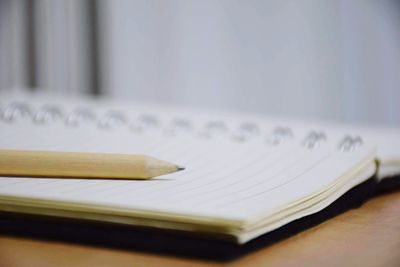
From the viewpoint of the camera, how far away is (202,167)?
1.69 ft

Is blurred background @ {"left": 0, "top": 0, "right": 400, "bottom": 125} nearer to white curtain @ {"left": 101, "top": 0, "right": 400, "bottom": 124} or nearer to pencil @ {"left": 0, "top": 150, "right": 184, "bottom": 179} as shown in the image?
white curtain @ {"left": 101, "top": 0, "right": 400, "bottom": 124}

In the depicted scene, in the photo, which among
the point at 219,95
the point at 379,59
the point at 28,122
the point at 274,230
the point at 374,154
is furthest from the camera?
the point at 219,95

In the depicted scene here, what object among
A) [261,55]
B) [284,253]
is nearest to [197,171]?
[284,253]

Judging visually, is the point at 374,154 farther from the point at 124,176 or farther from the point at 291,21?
the point at 291,21

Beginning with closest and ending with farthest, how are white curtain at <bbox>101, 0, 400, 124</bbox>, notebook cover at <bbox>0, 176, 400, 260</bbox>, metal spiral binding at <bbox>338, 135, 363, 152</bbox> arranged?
1. notebook cover at <bbox>0, 176, 400, 260</bbox>
2. metal spiral binding at <bbox>338, 135, 363, 152</bbox>
3. white curtain at <bbox>101, 0, 400, 124</bbox>

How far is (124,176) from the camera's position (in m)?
0.46

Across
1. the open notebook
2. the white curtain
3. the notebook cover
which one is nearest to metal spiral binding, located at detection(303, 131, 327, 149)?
the open notebook

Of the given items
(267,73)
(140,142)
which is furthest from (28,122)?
→ (267,73)

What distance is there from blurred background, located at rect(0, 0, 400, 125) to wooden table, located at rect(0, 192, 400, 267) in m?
0.70

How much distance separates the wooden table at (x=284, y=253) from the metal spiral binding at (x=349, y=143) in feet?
0.42

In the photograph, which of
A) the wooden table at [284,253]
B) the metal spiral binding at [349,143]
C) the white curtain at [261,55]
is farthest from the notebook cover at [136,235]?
the white curtain at [261,55]

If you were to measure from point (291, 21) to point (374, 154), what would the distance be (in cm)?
64

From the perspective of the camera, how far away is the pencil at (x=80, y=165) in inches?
18.1

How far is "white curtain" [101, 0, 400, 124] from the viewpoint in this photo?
111cm
